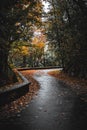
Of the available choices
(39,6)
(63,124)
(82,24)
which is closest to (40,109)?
(63,124)

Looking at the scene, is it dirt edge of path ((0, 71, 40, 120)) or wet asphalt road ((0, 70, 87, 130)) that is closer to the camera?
wet asphalt road ((0, 70, 87, 130))

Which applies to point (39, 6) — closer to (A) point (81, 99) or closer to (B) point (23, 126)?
(A) point (81, 99)

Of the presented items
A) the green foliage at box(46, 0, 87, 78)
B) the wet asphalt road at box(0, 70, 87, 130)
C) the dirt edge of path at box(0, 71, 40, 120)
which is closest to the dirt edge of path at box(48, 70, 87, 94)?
the green foliage at box(46, 0, 87, 78)

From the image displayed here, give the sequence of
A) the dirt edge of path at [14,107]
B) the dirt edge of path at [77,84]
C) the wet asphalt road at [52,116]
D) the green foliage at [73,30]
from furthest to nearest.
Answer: the green foliage at [73,30]
the dirt edge of path at [77,84]
the dirt edge of path at [14,107]
the wet asphalt road at [52,116]

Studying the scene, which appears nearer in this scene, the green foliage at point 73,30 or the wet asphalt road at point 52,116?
the wet asphalt road at point 52,116

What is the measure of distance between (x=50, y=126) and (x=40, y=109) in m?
2.44

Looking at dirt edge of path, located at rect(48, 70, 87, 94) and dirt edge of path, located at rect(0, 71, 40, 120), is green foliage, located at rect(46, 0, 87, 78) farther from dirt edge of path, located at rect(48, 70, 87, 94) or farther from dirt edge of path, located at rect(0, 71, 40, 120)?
dirt edge of path, located at rect(0, 71, 40, 120)

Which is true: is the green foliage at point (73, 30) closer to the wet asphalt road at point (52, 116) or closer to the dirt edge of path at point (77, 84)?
the dirt edge of path at point (77, 84)

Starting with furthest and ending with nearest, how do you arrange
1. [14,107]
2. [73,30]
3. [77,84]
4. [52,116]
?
1. [73,30]
2. [77,84]
3. [14,107]
4. [52,116]

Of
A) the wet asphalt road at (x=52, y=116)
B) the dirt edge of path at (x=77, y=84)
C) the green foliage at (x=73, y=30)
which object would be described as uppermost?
the green foliage at (x=73, y=30)

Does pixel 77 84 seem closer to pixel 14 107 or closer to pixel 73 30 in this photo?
pixel 73 30

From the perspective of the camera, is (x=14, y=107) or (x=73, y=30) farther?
(x=73, y=30)

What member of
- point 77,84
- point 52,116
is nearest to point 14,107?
point 52,116

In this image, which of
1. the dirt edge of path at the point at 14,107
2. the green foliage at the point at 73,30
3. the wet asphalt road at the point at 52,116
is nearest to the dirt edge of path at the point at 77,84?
the green foliage at the point at 73,30
